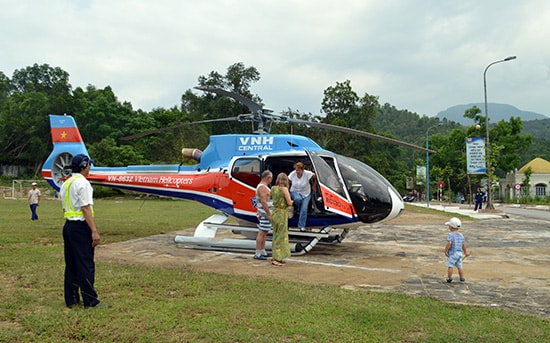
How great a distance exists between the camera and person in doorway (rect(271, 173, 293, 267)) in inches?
320

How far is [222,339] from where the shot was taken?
405 cm

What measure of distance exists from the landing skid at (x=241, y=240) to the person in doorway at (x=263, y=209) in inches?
29.7

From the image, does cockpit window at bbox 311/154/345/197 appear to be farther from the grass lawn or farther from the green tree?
the green tree

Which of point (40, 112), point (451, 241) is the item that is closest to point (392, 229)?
point (451, 241)

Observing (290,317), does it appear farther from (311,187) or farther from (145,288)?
(311,187)

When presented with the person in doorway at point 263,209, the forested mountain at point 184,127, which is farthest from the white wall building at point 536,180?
the person in doorway at point 263,209

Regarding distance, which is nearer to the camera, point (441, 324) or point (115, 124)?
point (441, 324)

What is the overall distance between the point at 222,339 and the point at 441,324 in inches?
87.9

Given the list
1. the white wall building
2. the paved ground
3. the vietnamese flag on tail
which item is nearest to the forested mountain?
the white wall building

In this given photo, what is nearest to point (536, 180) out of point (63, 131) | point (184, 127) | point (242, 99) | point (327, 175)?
point (184, 127)

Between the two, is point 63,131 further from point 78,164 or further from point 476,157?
point 476,157

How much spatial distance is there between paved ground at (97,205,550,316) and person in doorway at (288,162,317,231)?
0.90 meters

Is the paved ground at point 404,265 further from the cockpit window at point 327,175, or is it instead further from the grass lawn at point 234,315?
the cockpit window at point 327,175

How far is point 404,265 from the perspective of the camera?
817cm
